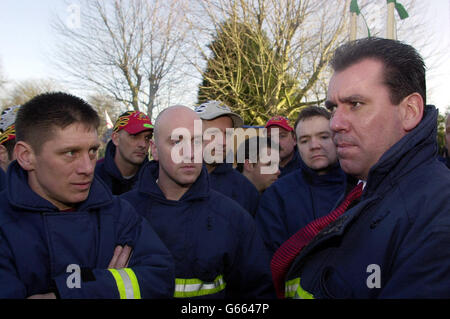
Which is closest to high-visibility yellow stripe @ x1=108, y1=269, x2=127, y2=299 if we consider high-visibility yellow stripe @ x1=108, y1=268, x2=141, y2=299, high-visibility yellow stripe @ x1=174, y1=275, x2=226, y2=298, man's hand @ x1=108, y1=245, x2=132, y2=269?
high-visibility yellow stripe @ x1=108, y1=268, x2=141, y2=299

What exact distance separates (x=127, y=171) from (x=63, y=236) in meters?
2.77

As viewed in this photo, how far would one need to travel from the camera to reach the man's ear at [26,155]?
1962 millimetres

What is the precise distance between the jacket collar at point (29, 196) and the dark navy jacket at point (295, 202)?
4.76 ft

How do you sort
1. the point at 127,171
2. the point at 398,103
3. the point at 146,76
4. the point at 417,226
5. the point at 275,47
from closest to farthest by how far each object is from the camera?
the point at 417,226
the point at 398,103
the point at 127,171
the point at 146,76
the point at 275,47

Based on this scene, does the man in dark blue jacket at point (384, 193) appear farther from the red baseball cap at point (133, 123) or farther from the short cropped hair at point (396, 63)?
the red baseball cap at point (133, 123)

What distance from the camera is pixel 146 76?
13.3m

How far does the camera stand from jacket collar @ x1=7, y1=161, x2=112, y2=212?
1.78 meters

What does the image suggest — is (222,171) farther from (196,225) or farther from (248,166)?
(196,225)

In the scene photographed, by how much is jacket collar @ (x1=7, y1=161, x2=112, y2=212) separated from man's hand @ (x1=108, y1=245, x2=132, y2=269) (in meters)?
0.27

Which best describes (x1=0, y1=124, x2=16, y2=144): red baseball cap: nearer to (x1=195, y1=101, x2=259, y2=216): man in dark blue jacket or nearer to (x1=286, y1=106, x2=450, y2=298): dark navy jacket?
(x1=195, y1=101, x2=259, y2=216): man in dark blue jacket

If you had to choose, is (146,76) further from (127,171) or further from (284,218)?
(284,218)

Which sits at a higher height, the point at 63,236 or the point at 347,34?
the point at 347,34

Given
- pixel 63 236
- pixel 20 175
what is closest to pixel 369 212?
pixel 63 236

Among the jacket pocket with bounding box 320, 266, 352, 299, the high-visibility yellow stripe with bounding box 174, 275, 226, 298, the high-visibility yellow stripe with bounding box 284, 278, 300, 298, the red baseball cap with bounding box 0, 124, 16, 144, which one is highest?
the red baseball cap with bounding box 0, 124, 16, 144
